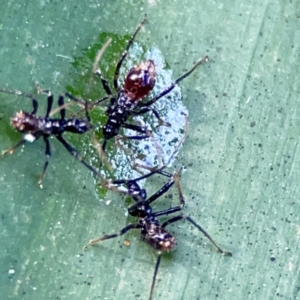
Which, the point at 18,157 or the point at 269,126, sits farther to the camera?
the point at 269,126

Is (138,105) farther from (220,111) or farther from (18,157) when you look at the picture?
(18,157)

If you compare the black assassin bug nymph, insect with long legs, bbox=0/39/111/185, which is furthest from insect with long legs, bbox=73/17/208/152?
the black assassin bug nymph

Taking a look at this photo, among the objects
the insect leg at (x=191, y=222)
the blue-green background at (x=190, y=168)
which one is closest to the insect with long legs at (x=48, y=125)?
the blue-green background at (x=190, y=168)

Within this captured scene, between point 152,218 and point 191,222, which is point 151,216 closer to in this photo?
point 152,218

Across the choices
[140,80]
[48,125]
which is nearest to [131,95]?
[140,80]

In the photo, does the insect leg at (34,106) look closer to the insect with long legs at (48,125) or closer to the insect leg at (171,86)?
the insect with long legs at (48,125)

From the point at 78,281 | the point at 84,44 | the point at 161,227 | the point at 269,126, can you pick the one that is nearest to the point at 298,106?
the point at 269,126
